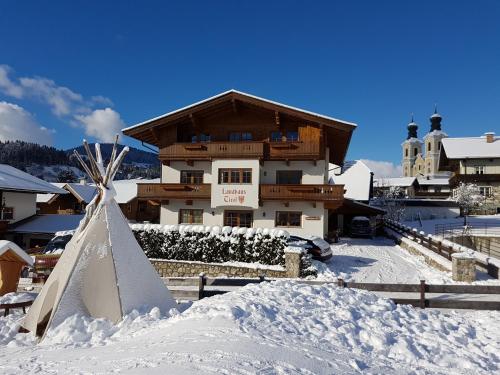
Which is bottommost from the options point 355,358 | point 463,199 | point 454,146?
point 355,358

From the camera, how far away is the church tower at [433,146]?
96125mm

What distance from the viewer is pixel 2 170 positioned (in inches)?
1158

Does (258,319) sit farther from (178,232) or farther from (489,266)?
(489,266)

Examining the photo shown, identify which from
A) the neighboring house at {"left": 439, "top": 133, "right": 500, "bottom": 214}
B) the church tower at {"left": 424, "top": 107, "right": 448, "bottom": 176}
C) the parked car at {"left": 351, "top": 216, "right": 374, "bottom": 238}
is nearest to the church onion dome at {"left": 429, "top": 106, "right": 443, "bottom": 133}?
the church tower at {"left": 424, "top": 107, "right": 448, "bottom": 176}

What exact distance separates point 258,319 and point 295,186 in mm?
15531

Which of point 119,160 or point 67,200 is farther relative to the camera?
point 67,200

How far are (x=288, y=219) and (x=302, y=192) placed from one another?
87.2 inches

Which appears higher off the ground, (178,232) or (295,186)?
(295,186)

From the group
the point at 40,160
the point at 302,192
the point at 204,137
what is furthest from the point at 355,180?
the point at 40,160

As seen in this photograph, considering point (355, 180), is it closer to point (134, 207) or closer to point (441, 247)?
point (441, 247)

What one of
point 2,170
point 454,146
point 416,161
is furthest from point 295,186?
point 416,161

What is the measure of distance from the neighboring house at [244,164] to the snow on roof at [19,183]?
9733mm

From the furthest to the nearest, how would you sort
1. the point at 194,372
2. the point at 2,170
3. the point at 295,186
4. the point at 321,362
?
the point at 2,170 → the point at 295,186 → the point at 321,362 → the point at 194,372

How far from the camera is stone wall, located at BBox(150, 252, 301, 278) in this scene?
1534cm
